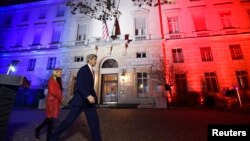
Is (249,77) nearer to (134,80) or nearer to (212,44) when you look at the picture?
(212,44)

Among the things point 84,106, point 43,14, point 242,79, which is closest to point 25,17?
point 43,14

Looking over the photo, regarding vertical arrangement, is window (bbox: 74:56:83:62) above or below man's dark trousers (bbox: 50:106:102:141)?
above

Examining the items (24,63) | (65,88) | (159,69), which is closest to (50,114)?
(159,69)

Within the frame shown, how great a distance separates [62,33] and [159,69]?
14.7 meters

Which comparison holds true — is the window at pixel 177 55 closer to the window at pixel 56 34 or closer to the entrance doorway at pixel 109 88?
the entrance doorway at pixel 109 88

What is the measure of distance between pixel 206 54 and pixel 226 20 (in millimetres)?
5129

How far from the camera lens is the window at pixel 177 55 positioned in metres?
19.1

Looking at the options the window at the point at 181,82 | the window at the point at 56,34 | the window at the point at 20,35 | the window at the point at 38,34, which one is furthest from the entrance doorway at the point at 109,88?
the window at the point at 20,35

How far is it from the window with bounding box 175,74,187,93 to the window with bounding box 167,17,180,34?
5.95 meters

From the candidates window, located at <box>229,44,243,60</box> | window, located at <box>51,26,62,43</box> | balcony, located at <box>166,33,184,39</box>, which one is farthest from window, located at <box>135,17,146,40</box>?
window, located at <box>51,26,62,43</box>

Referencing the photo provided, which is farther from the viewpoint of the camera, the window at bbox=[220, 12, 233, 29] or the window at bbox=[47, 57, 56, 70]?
the window at bbox=[47, 57, 56, 70]

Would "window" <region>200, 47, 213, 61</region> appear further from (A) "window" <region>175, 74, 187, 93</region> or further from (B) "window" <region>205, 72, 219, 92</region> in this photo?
(A) "window" <region>175, 74, 187, 93</region>

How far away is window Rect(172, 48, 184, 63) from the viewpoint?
1915 centimetres

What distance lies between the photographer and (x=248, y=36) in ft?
58.7
